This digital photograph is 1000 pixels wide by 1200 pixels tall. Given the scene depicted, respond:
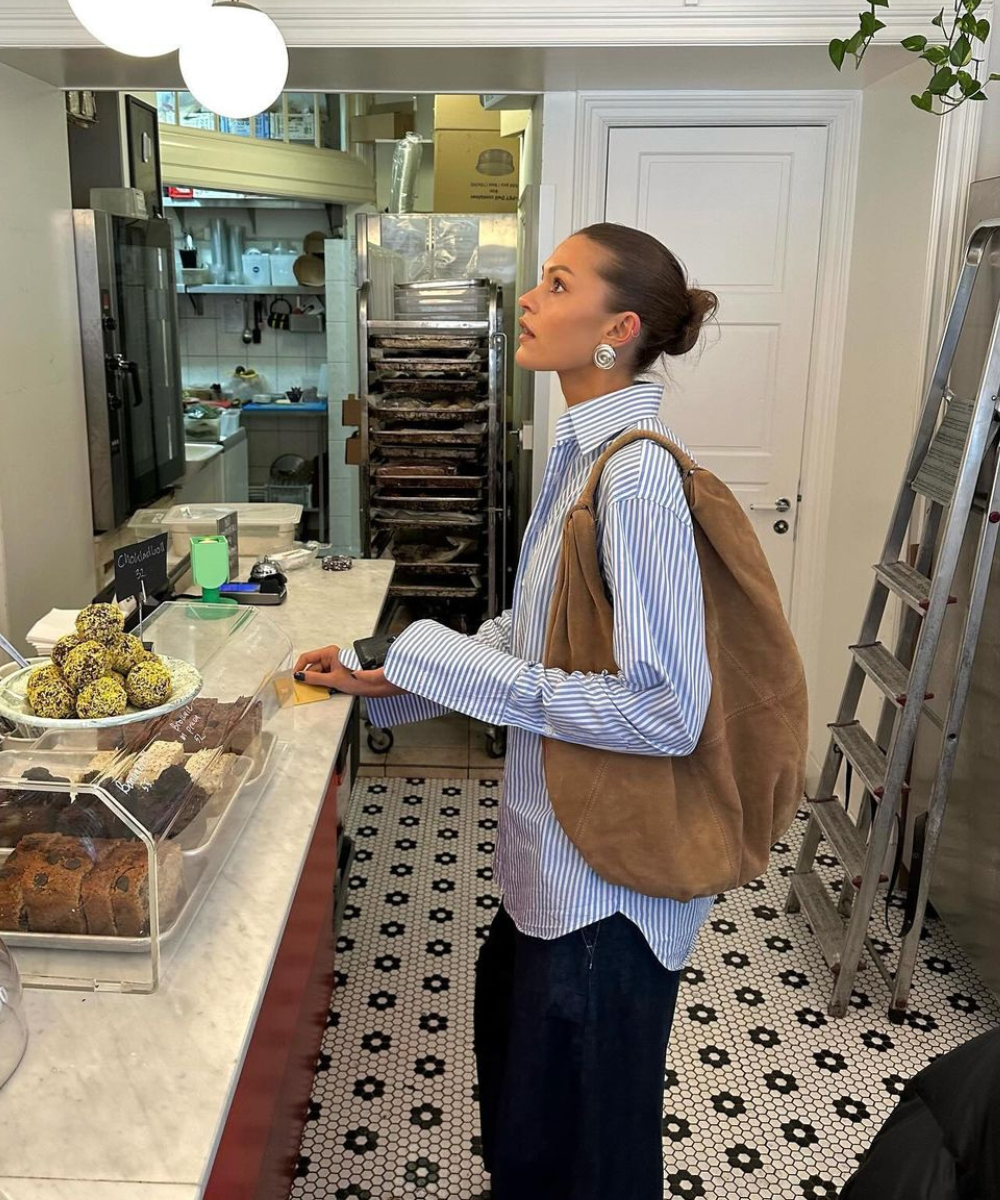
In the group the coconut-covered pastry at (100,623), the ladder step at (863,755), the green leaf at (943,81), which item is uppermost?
the green leaf at (943,81)

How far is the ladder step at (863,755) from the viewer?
8.68ft

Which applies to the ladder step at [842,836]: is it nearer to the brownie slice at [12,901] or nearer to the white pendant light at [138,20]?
the brownie slice at [12,901]

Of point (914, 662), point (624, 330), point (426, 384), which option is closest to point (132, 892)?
point (624, 330)

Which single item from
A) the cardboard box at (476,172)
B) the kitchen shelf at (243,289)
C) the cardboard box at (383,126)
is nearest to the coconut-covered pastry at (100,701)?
the cardboard box at (476,172)

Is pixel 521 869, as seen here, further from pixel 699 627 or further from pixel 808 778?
pixel 808 778

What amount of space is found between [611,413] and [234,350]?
775 cm

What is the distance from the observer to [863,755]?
278cm

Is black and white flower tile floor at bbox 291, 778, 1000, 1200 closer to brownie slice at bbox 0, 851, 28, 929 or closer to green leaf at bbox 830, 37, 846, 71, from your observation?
brownie slice at bbox 0, 851, 28, 929

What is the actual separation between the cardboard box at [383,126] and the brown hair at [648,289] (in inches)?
247

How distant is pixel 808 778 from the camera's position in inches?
154

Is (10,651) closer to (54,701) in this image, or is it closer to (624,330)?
(54,701)

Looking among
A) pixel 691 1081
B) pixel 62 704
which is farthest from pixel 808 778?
pixel 62 704

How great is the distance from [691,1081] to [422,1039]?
2.06 feet

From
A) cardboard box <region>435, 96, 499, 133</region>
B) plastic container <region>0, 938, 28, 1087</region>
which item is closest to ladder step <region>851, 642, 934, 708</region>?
plastic container <region>0, 938, 28, 1087</region>
